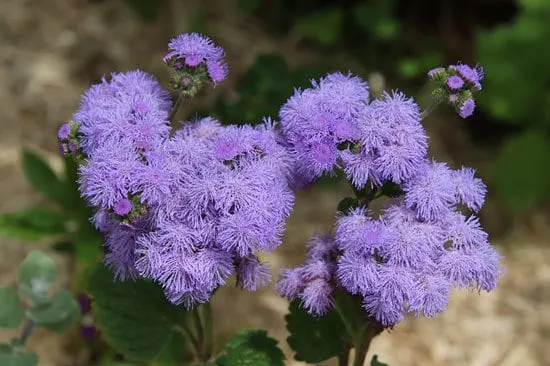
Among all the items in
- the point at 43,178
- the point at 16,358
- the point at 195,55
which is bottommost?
the point at 16,358

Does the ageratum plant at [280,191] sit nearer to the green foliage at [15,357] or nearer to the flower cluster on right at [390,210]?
the flower cluster on right at [390,210]

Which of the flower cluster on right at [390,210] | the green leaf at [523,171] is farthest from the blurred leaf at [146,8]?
the flower cluster on right at [390,210]

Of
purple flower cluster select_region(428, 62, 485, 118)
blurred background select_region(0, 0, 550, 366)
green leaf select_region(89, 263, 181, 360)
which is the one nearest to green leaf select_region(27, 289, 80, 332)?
green leaf select_region(89, 263, 181, 360)

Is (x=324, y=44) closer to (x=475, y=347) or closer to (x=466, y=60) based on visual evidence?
(x=466, y=60)

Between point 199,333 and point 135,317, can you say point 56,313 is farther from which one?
point 199,333

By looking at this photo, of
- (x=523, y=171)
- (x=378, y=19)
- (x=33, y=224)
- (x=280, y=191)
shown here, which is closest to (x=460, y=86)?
(x=280, y=191)

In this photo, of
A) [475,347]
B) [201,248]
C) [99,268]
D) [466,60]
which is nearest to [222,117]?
[99,268]

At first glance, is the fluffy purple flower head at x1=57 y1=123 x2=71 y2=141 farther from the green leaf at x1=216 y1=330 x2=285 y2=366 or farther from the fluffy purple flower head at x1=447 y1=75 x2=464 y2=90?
the fluffy purple flower head at x1=447 y1=75 x2=464 y2=90
